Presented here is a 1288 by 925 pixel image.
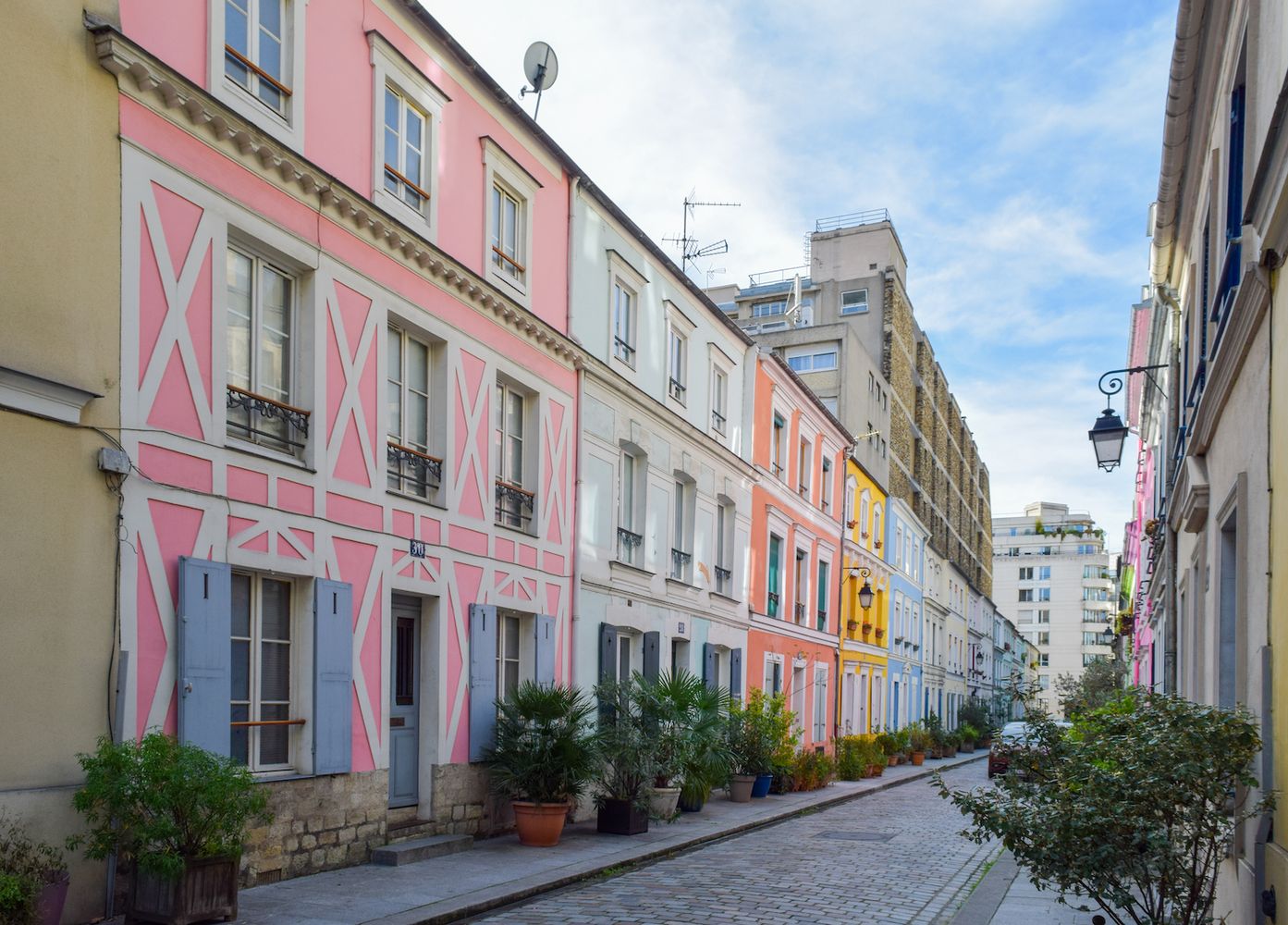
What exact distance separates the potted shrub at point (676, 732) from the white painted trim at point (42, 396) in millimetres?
8703

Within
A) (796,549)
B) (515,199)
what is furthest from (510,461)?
(796,549)

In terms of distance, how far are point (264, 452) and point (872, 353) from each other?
32.2 m

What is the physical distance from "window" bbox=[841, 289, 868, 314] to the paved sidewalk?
27609 mm

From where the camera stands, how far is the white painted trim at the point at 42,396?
24.0ft

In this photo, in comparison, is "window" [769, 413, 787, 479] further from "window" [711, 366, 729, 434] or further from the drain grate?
the drain grate

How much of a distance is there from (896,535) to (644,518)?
74.6 feet

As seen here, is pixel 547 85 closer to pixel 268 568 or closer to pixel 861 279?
pixel 268 568

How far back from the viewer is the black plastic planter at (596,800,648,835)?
1399 centimetres

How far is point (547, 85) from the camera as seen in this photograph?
1544 cm

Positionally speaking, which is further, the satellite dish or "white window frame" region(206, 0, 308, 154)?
the satellite dish

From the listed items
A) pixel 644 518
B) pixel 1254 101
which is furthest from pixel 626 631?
pixel 1254 101

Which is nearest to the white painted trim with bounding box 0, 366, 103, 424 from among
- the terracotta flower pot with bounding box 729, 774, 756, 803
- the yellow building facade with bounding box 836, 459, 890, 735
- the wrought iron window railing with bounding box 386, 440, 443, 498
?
the wrought iron window railing with bounding box 386, 440, 443, 498

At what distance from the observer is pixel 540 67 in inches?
606

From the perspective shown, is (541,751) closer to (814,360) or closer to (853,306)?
(814,360)
